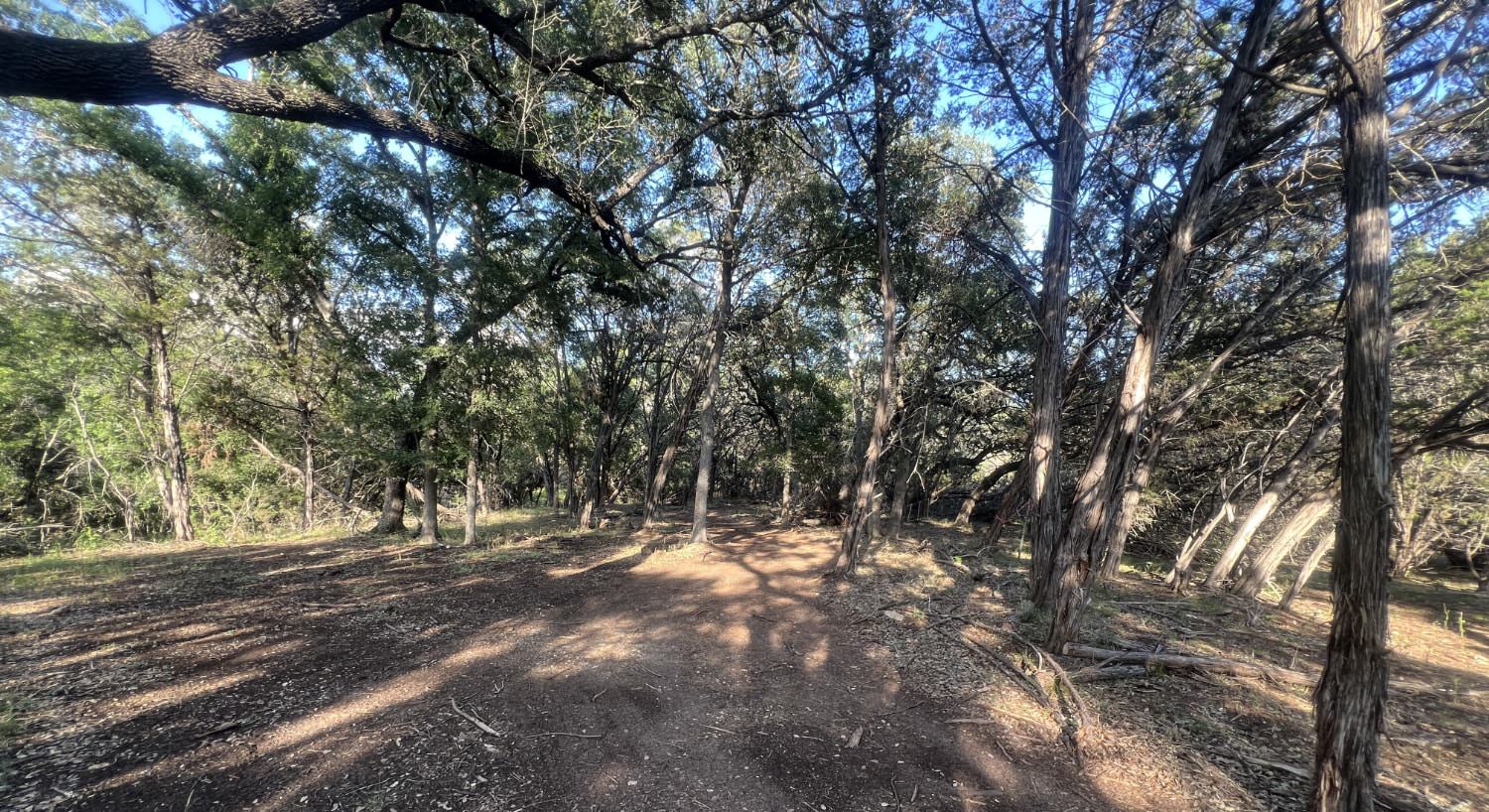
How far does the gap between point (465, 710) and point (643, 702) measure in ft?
4.91

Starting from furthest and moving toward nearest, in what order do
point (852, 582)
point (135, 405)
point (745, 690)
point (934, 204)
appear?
point (135, 405)
point (934, 204)
point (852, 582)
point (745, 690)

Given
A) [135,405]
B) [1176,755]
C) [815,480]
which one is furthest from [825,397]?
[135,405]

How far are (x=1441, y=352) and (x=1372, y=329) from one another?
7086mm

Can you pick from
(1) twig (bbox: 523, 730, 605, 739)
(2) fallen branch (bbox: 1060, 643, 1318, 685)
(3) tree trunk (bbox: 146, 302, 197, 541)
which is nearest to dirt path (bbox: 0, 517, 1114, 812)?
(1) twig (bbox: 523, 730, 605, 739)

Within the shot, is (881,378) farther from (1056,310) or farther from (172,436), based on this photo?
(172,436)

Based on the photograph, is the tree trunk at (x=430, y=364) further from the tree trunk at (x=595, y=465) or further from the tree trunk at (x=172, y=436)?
the tree trunk at (x=172, y=436)

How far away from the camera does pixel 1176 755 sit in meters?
3.72

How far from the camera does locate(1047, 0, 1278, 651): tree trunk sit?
5043mm

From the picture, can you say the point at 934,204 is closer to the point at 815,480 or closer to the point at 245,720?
the point at 815,480

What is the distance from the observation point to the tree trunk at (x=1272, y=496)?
26.3 ft

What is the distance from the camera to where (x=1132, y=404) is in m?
5.31

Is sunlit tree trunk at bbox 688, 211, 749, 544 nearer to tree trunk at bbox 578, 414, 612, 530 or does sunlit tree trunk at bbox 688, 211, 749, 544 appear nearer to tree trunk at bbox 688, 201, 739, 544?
tree trunk at bbox 688, 201, 739, 544

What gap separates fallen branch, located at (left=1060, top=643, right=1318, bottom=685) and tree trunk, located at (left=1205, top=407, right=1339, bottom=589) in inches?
213

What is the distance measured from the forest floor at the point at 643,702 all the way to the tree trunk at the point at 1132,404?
84 centimetres
